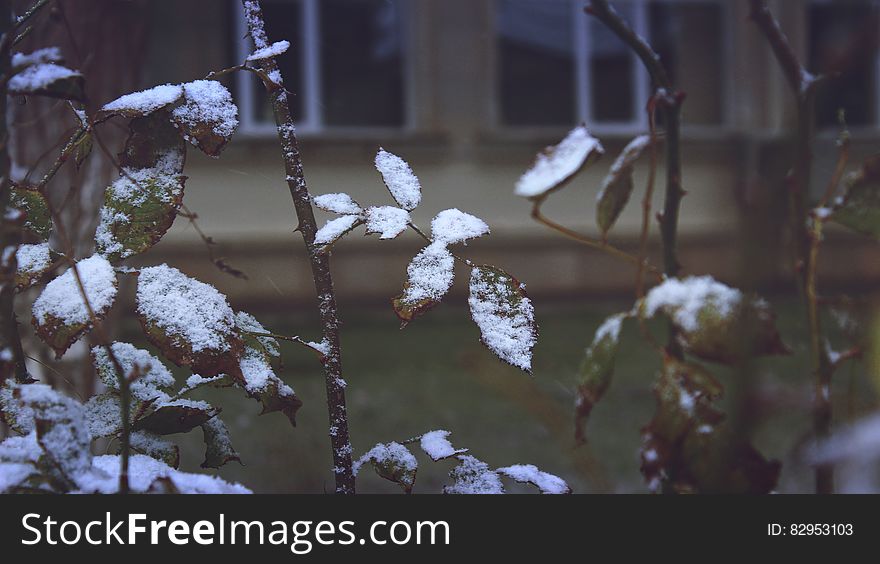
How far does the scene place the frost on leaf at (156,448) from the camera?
796mm

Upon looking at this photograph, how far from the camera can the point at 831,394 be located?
2.21ft

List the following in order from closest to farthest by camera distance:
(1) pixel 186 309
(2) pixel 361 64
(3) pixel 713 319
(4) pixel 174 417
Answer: (3) pixel 713 319, (1) pixel 186 309, (4) pixel 174 417, (2) pixel 361 64

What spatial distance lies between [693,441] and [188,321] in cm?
44

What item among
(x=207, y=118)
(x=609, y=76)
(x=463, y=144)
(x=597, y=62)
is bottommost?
(x=207, y=118)

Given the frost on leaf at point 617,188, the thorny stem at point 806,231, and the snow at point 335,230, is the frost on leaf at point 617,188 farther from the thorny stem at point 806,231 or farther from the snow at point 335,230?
the snow at point 335,230

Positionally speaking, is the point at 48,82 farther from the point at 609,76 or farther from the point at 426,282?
the point at 609,76

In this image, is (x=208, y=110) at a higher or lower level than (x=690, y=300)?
higher

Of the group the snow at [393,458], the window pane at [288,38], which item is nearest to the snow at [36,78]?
the snow at [393,458]

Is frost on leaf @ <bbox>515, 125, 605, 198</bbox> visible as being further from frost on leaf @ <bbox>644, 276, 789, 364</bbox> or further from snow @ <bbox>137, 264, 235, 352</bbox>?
snow @ <bbox>137, 264, 235, 352</bbox>

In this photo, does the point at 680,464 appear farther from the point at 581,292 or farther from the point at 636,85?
the point at 636,85

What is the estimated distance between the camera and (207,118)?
0.73 metres

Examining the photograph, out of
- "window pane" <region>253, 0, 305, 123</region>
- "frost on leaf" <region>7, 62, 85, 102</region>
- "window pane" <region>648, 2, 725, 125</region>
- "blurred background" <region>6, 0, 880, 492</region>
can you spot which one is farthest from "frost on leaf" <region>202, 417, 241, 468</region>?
"window pane" <region>648, 2, 725, 125</region>

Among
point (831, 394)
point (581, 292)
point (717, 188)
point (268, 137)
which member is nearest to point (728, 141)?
point (717, 188)

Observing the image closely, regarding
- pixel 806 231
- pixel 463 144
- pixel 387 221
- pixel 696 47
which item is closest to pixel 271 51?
pixel 387 221
